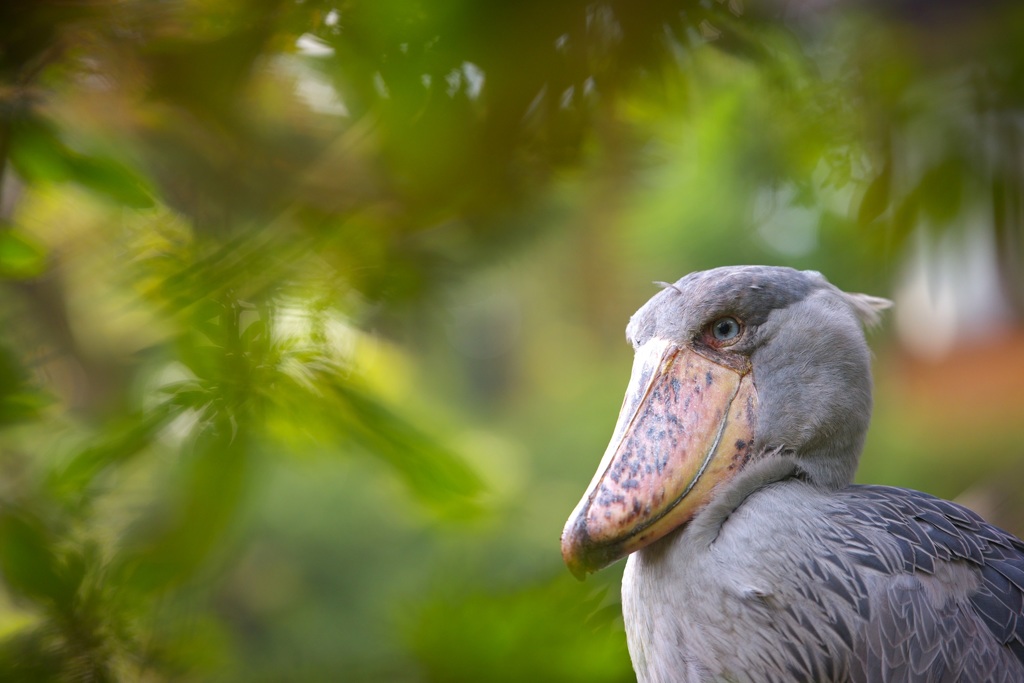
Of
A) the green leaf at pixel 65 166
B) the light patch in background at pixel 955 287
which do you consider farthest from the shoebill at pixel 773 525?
the green leaf at pixel 65 166

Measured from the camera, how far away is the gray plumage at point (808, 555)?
0.69 m

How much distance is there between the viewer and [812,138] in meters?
0.63

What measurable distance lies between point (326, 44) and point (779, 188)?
0.47 meters

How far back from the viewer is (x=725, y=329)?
2.75 ft

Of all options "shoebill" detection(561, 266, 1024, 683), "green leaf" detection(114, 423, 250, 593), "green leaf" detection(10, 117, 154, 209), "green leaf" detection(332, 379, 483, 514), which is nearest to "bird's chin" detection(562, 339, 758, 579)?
"shoebill" detection(561, 266, 1024, 683)

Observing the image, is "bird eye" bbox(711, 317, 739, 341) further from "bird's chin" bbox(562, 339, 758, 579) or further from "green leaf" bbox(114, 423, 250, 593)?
"green leaf" bbox(114, 423, 250, 593)

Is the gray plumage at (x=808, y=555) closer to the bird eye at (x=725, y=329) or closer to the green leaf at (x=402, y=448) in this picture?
A: the bird eye at (x=725, y=329)

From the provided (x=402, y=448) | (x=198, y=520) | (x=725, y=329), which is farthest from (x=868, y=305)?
(x=198, y=520)

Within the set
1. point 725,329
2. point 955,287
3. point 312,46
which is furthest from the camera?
point 725,329

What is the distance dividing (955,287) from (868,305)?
220 mm

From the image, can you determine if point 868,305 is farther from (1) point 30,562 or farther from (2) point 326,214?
(1) point 30,562

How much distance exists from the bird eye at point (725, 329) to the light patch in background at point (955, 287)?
0.53 ft

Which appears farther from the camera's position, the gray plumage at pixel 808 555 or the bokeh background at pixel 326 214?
the gray plumage at pixel 808 555

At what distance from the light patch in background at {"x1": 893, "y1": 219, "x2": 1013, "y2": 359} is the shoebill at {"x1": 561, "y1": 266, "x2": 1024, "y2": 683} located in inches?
4.0
